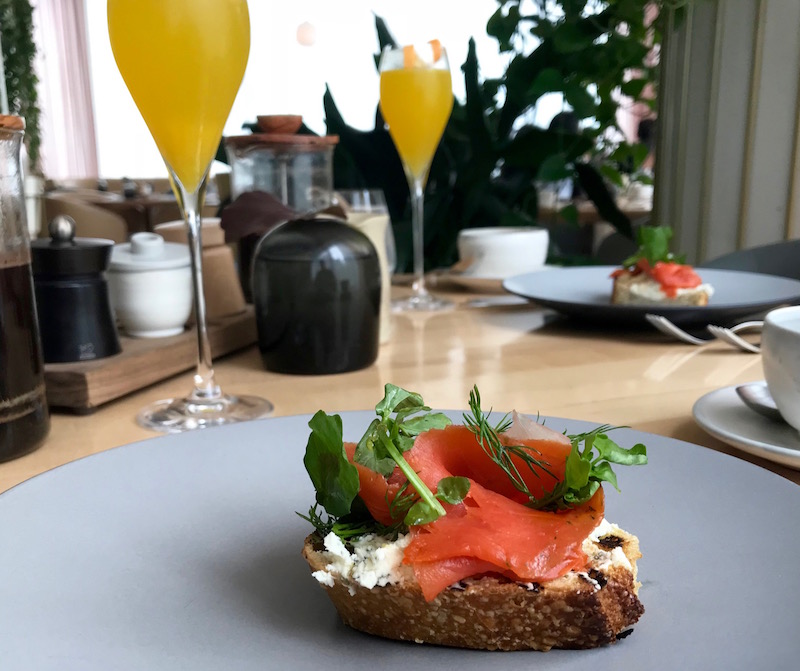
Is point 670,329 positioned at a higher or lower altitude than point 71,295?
lower

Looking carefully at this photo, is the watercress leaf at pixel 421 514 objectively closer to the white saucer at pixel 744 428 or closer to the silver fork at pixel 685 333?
the white saucer at pixel 744 428

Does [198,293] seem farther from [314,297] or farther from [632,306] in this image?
[632,306]

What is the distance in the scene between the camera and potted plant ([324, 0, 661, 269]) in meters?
2.05

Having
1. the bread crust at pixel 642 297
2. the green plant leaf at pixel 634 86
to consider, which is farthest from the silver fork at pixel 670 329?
the green plant leaf at pixel 634 86

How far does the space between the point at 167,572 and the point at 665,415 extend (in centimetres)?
52

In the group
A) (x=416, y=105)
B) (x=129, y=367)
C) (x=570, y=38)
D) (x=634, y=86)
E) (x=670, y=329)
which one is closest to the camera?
(x=129, y=367)

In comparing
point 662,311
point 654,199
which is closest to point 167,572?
point 662,311

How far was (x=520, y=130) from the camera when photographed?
225cm

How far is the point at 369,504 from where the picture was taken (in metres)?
0.42

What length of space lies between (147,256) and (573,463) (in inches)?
28.8

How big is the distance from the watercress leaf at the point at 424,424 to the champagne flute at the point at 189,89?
1.27 feet

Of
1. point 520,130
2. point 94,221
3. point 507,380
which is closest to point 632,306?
point 507,380

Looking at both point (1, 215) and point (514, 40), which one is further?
point (514, 40)

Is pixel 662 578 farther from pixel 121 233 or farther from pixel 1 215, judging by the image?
pixel 121 233
